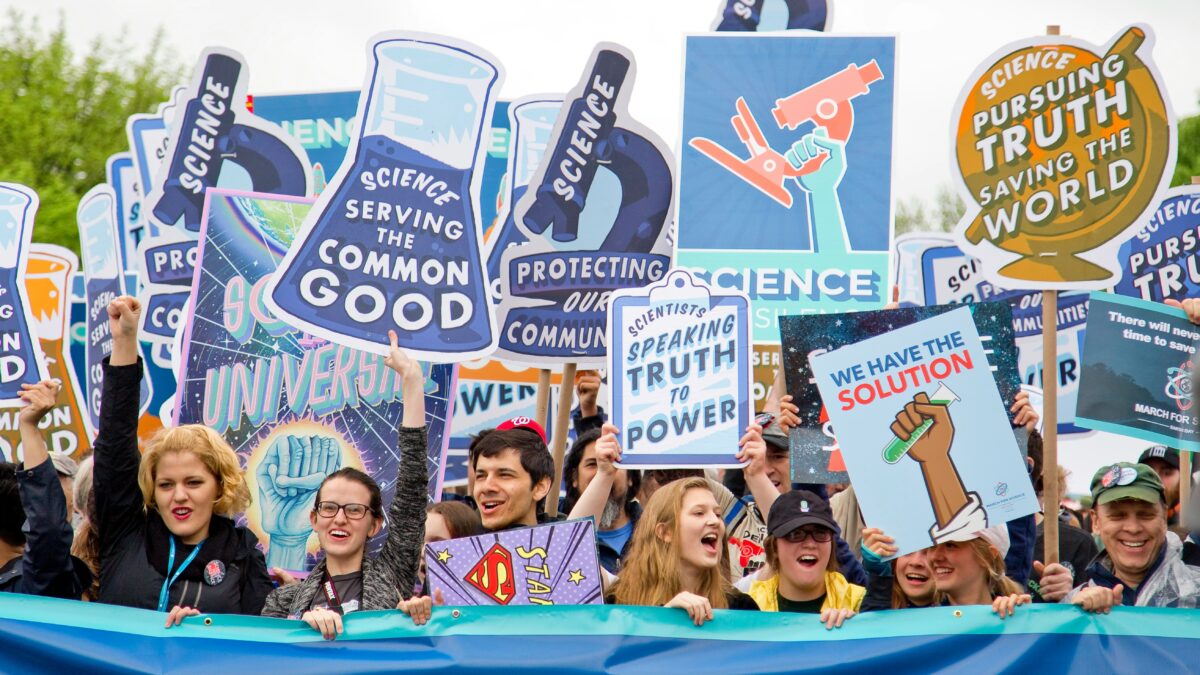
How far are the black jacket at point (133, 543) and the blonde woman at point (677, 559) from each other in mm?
1240

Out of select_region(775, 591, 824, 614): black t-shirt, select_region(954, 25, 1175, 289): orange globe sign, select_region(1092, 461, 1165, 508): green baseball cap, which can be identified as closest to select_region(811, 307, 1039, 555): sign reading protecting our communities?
select_region(775, 591, 824, 614): black t-shirt

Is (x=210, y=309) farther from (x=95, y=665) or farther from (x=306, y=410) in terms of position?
(x=95, y=665)

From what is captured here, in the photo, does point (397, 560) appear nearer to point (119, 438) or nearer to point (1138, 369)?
point (119, 438)

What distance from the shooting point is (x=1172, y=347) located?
218 inches

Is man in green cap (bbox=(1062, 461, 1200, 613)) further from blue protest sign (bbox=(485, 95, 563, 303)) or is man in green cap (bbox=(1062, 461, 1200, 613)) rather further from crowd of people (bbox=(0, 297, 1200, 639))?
blue protest sign (bbox=(485, 95, 563, 303))

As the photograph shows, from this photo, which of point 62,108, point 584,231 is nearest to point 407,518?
point 584,231

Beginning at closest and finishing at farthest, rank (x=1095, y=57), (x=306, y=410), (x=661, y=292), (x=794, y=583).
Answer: (x=794, y=583) < (x=661, y=292) < (x=1095, y=57) < (x=306, y=410)

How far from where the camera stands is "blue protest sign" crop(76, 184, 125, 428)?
9523 millimetres

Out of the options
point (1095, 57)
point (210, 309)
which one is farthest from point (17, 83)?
point (1095, 57)

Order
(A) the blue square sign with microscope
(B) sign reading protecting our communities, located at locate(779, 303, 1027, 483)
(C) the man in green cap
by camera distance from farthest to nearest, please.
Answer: (A) the blue square sign with microscope
(B) sign reading protecting our communities, located at locate(779, 303, 1027, 483)
(C) the man in green cap

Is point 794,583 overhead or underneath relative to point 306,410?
underneath

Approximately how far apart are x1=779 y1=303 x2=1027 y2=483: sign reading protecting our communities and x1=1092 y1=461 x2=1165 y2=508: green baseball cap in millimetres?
316

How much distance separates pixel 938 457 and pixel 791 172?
92.1 inches

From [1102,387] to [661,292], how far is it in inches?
68.3
